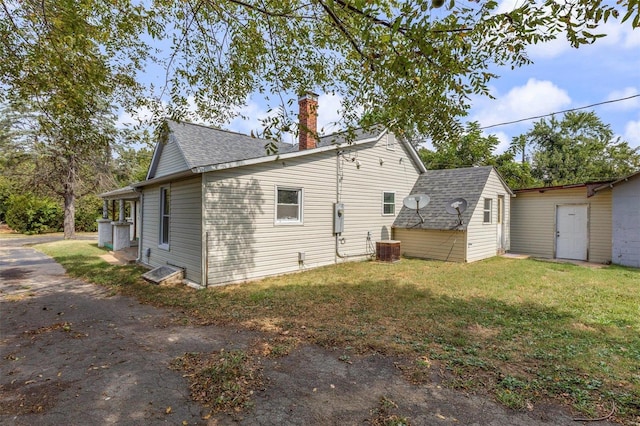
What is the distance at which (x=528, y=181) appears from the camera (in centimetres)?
2103

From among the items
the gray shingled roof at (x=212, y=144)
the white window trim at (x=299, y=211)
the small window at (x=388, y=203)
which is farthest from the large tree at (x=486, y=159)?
the white window trim at (x=299, y=211)

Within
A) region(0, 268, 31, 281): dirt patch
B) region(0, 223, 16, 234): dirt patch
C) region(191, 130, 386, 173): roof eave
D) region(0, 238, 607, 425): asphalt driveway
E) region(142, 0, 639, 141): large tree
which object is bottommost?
region(0, 268, 31, 281): dirt patch

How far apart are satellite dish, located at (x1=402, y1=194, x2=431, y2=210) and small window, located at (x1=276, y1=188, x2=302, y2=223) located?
4808 mm

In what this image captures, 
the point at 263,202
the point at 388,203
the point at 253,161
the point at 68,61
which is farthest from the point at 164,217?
the point at 388,203

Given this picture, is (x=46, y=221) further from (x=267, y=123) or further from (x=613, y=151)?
(x=613, y=151)

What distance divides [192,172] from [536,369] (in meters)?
7.04

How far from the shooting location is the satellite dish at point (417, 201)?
1157 cm

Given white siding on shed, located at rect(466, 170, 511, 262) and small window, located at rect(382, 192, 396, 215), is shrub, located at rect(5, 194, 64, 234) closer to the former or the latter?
small window, located at rect(382, 192, 396, 215)

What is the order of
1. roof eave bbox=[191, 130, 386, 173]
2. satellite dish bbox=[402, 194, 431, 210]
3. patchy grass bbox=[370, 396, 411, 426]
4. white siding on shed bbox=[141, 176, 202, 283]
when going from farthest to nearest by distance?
satellite dish bbox=[402, 194, 431, 210], white siding on shed bbox=[141, 176, 202, 283], roof eave bbox=[191, 130, 386, 173], patchy grass bbox=[370, 396, 411, 426]

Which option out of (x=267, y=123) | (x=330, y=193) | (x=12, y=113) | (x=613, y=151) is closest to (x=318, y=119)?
(x=330, y=193)

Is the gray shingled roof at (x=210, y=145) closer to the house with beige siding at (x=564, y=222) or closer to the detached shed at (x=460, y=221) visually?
the detached shed at (x=460, y=221)

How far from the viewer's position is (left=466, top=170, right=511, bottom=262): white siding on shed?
11.0m

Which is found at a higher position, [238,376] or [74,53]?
[74,53]

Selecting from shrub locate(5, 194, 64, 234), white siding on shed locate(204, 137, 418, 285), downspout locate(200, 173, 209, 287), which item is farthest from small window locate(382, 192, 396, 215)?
shrub locate(5, 194, 64, 234)
